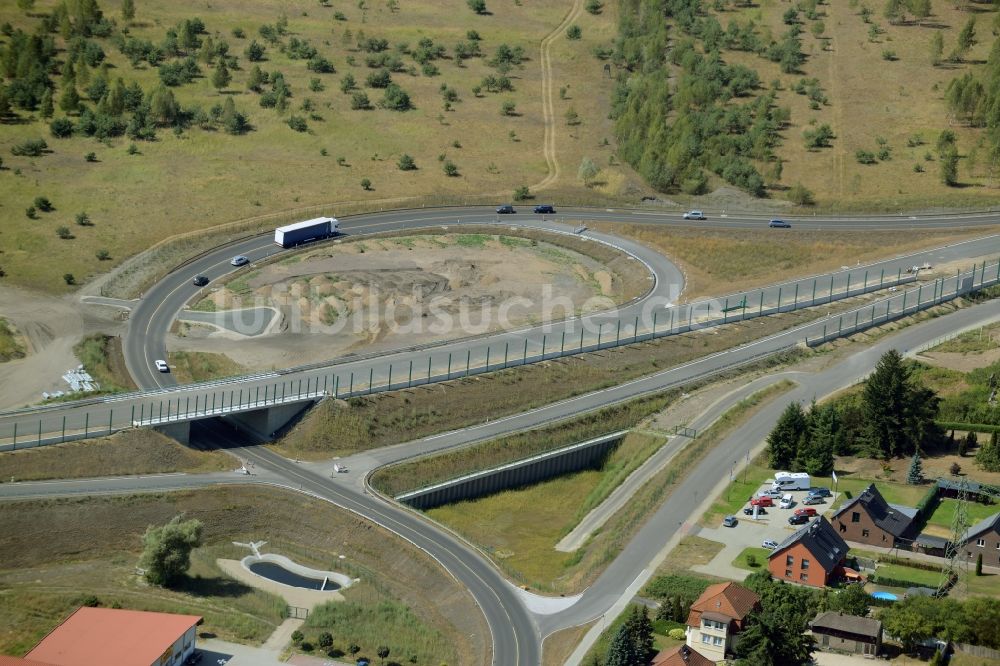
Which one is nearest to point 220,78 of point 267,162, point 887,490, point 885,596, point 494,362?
point 267,162

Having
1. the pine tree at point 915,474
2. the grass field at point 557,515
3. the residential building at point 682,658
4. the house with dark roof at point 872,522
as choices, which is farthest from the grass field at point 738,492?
the residential building at point 682,658

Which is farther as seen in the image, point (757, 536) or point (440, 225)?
point (440, 225)

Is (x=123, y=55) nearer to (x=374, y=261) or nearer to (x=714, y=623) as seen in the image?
(x=374, y=261)

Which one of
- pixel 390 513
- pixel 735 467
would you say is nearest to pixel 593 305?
pixel 735 467

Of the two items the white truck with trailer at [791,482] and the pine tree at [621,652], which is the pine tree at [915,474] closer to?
the white truck with trailer at [791,482]

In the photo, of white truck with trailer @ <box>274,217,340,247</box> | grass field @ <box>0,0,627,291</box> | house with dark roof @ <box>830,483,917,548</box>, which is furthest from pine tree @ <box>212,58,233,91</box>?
house with dark roof @ <box>830,483,917,548</box>

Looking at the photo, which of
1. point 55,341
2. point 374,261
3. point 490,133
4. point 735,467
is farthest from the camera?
point 490,133
